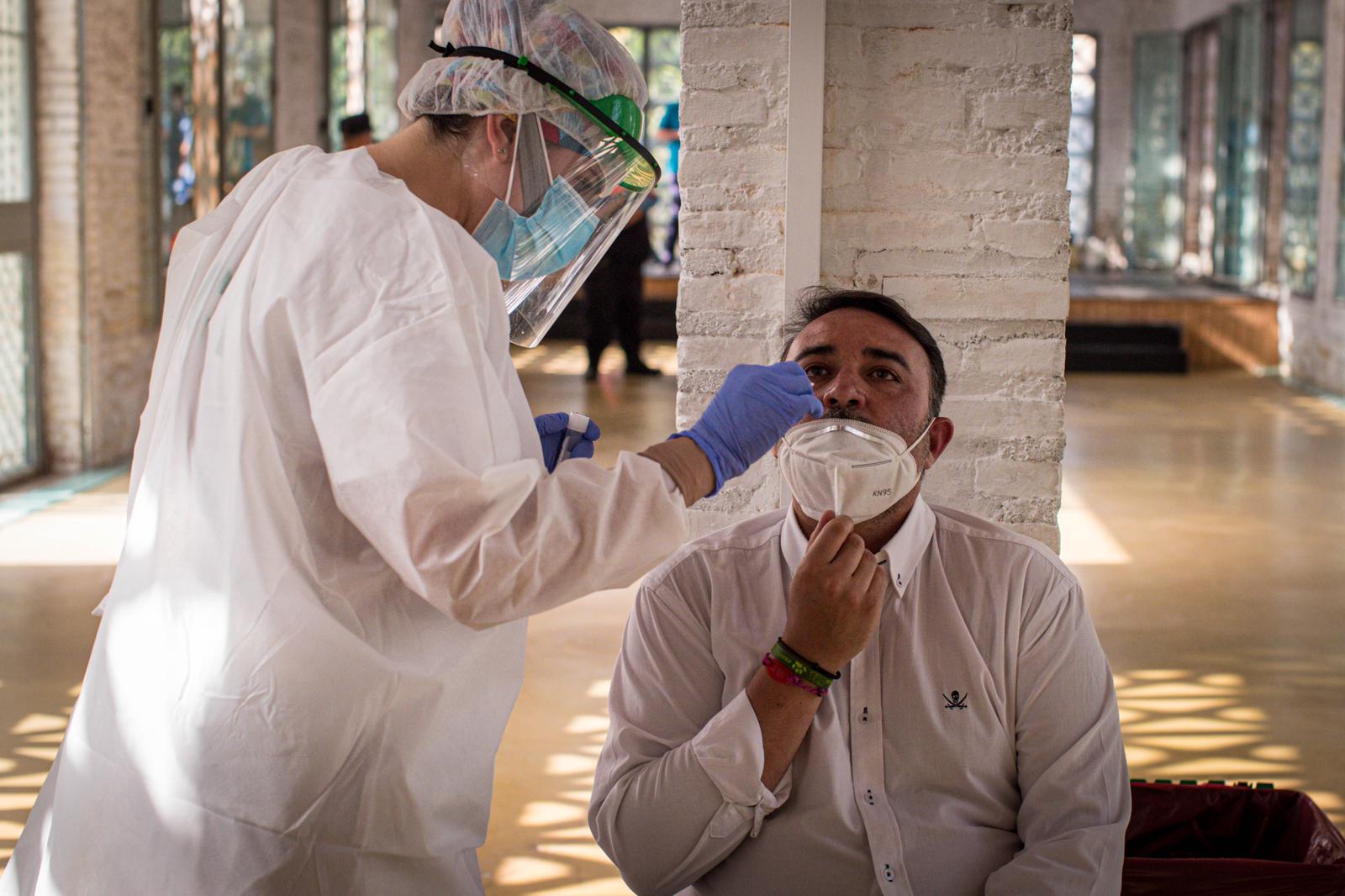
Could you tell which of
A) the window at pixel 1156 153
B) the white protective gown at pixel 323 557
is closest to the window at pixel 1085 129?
the window at pixel 1156 153

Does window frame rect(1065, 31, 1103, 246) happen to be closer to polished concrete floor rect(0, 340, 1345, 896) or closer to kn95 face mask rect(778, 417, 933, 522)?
polished concrete floor rect(0, 340, 1345, 896)

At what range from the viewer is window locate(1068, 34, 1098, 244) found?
1694 centimetres

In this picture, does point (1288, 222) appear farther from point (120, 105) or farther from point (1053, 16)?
point (1053, 16)

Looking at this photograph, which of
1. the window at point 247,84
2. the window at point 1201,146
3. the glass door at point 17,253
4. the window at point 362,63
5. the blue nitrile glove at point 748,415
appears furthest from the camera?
the window at point 1201,146

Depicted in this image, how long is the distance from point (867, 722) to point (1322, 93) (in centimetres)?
1078

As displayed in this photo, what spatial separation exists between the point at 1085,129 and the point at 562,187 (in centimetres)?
1651

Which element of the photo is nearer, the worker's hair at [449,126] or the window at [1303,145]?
the worker's hair at [449,126]

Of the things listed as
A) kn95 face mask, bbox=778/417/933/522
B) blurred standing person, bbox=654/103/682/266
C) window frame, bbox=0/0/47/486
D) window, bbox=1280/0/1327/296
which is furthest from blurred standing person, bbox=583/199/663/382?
kn95 face mask, bbox=778/417/933/522

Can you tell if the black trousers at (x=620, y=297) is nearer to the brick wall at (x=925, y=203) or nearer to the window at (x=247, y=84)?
the window at (x=247, y=84)

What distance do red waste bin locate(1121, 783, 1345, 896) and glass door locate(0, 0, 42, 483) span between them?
5.95 metres

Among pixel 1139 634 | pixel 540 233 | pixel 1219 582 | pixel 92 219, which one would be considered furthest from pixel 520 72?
pixel 92 219

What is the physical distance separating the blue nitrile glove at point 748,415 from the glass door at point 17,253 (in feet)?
19.6

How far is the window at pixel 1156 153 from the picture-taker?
1645 centimetres

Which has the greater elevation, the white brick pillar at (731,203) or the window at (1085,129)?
the window at (1085,129)
